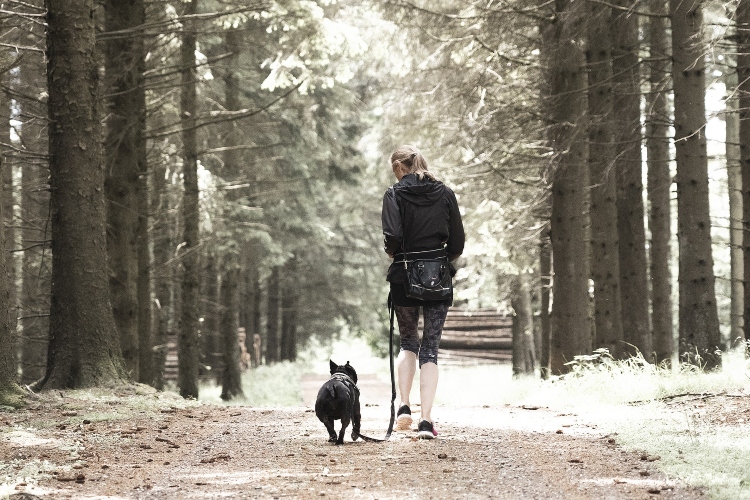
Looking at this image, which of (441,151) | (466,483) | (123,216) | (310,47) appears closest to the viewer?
(466,483)

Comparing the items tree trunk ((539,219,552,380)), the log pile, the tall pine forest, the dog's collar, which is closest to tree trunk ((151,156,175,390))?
the tall pine forest

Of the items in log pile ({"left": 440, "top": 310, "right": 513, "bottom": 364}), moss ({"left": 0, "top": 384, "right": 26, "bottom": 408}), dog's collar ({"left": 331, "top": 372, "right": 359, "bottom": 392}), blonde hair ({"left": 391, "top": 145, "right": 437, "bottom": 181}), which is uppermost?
blonde hair ({"left": 391, "top": 145, "right": 437, "bottom": 181})

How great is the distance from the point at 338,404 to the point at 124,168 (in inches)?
301

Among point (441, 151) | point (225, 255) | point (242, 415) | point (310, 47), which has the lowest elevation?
point (242, 415)

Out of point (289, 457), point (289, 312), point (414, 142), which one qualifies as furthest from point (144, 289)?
point (289, 312)

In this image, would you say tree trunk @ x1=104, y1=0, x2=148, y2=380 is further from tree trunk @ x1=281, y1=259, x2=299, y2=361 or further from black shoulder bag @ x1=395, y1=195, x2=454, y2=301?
tree trunk @ x1=281, y1=259, x2=299, y2=361

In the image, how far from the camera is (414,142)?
18188mm

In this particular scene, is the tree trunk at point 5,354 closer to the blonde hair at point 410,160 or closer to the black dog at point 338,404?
the black dog at point 338,404

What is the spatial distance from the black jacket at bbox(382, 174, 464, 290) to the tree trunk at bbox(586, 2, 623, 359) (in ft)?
21.4

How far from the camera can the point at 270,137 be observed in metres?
22.7

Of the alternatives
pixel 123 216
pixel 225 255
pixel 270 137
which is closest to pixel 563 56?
pixel 123 216

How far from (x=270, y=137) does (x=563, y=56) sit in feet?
35.3

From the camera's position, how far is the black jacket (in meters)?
7.62

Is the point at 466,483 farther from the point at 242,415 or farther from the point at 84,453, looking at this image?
the point at 242,415
